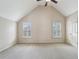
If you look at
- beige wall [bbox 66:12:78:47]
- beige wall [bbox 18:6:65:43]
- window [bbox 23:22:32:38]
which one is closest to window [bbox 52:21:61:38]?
beige wall [bbox 18:6:65:43]

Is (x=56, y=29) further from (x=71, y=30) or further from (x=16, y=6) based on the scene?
(x=16, y=6)

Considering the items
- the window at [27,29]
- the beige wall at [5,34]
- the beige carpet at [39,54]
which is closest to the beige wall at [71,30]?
the beige carpet at [39,54]

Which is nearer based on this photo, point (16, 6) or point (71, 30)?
point (16, 6)

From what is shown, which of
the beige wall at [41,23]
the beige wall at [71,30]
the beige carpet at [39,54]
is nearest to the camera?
the beige carpet at [39,54]

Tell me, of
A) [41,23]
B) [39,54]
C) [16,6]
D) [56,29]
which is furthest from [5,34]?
[56,29]

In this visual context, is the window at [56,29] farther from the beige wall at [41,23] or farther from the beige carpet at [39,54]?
the beige carpet at [39,54]

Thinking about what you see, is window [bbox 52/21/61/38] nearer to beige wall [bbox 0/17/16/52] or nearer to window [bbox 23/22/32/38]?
window [bbox 23/22/32/38]

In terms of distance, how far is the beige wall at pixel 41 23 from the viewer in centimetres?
1035

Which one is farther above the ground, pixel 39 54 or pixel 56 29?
pixel 56 29

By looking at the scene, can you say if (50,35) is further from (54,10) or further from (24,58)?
(24,58)

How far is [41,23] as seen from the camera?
10.4m

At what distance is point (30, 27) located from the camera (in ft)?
34.3

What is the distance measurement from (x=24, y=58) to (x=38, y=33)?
5542mm

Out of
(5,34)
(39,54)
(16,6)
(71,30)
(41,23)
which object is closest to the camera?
(39,54)
